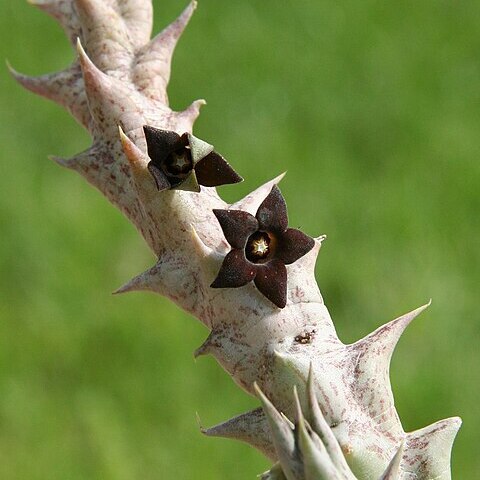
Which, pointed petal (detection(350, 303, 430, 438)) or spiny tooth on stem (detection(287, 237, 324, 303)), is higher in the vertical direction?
spiny tooth on stem (detection(287, 237, 324, 303))

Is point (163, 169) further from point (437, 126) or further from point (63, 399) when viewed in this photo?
point (437, 126)

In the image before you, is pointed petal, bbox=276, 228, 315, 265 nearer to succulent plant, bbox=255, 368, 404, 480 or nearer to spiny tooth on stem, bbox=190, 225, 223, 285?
spiny tooth on stem, bbox=190, 225, 223, 285

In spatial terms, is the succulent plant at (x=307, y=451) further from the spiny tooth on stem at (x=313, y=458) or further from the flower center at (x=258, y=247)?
the flower center at (x=258, y=247)

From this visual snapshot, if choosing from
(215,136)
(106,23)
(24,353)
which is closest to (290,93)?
(215,136)

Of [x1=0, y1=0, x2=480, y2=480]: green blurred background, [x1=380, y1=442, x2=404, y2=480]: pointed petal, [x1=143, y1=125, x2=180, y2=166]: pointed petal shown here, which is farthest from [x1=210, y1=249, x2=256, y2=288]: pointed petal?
[x1=0, y1=0, x2=480, y2=480]: green blurred background

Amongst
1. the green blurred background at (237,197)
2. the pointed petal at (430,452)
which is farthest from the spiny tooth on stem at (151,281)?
the green blurred background at (237,197)
